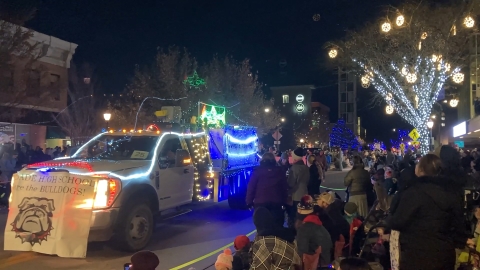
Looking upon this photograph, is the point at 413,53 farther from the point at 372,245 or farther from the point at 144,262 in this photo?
the point at 144,262

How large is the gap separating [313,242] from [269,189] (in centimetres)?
304

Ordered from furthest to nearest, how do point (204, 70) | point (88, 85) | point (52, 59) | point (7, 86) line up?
point (88, 85), point (204, 70), point (52, 59), point (7, 86)

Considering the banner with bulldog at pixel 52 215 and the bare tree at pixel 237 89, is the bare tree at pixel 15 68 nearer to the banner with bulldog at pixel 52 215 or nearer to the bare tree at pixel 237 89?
the banner with bulldog at pixel 52 215

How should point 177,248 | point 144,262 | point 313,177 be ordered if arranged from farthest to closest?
point 313,177 < point 177,248 < point 144,262

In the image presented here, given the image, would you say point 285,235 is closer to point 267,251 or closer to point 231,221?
point 267,251

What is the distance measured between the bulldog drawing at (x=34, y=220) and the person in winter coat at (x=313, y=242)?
4.15 meters

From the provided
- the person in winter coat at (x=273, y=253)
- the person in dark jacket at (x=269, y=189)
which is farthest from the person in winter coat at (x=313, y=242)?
the person in dark jacket at (x=269, y=189)

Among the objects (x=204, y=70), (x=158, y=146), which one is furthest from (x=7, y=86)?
(x=204, y=70)

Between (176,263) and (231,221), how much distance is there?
411 centimetres

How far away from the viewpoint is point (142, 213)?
8.77 m

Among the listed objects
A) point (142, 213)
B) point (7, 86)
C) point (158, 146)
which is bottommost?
point (142, 213)

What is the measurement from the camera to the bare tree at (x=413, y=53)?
71.5ft

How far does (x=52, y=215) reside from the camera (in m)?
7.59

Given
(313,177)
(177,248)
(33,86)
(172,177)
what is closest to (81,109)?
(33,86)
